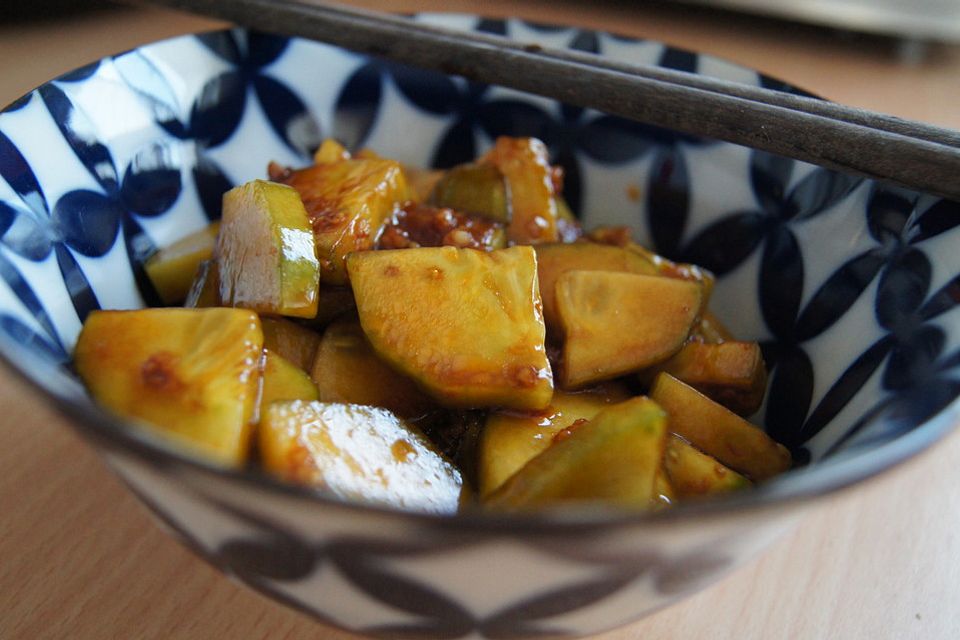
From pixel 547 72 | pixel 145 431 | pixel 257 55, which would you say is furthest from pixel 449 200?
pixel 145 431

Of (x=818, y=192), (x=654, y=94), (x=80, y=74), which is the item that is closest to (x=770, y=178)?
(x=818, y=192)

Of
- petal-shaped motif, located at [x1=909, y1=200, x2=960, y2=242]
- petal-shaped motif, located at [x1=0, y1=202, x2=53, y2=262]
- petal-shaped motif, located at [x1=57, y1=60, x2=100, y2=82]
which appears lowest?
petal-shaped motif, located at [x1=909, y1=200, x2=960, y2=242]

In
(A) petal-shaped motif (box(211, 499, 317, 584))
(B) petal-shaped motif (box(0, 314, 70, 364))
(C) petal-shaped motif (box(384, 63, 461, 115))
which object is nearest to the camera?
(A) petal-shaped motif (box(211, 499, 317, 584))

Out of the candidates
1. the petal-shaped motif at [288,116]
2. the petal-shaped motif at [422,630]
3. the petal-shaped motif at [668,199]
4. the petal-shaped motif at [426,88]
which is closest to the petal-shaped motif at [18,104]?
the petal-shaped motif at [288,116]

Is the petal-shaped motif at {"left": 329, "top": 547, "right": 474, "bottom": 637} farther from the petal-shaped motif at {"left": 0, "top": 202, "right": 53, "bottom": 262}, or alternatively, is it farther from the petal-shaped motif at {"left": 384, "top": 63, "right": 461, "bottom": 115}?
the petal-shaped motif at {"left": 384, "top": 63, "right": 461, "bottom": 115}

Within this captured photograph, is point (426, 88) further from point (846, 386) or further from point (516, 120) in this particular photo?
point (846, 386)

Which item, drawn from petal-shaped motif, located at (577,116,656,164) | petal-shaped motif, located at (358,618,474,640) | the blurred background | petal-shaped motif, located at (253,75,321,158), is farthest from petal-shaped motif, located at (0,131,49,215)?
the blurred background
